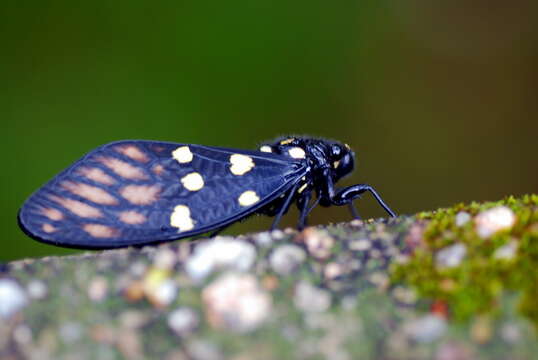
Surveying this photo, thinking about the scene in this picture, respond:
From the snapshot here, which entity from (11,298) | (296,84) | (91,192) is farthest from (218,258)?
(296,84)

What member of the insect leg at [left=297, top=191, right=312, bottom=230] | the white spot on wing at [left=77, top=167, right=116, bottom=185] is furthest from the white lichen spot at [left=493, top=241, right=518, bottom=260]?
the white spot on wing at [left=77, top=167, right=116, bottom=185]

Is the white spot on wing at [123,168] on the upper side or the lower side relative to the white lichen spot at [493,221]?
upper

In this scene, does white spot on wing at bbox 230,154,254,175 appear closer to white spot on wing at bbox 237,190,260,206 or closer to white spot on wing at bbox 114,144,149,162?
white spot on wing at bbox 237,190,260,206

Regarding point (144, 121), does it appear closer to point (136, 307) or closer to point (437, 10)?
point (437, 10)

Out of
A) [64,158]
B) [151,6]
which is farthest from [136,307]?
[151,6]

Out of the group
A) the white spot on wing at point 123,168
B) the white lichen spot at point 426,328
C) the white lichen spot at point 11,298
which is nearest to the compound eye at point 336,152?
the white spot on wing at point 123,168

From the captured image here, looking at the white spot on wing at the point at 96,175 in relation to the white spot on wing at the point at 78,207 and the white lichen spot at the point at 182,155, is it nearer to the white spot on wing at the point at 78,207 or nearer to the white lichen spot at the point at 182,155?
the white spot on wing at the point at 78,207
